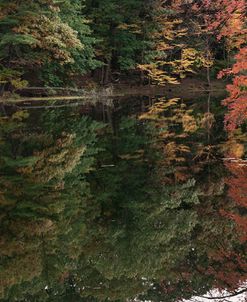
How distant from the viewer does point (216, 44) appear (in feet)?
177

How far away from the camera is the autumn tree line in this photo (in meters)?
32.3

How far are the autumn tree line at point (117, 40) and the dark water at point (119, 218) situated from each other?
1721 cm

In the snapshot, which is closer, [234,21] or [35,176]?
[35,176]

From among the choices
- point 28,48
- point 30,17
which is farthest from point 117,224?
point 28,48

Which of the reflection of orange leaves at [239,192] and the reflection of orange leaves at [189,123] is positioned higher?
the reflection of orange leaves at [239,192]

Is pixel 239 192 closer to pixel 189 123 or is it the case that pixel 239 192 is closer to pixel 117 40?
pixel 189 123

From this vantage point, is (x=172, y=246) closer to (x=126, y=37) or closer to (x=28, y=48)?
(x=28, y=48)

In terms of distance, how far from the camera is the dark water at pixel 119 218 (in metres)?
6.53

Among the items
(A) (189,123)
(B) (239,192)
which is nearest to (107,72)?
(A) (189,123)

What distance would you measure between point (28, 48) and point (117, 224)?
28181 mm

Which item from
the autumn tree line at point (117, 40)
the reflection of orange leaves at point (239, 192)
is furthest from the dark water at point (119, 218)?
the autumn tree line at point (117, 40)

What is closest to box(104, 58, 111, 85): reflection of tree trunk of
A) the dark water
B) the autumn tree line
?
the autumn tree line

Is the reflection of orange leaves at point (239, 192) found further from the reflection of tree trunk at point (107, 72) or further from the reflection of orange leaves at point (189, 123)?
the reflection of tree trunk at point (107, 72)

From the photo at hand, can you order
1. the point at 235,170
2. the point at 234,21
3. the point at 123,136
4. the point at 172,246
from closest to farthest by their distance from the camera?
the point at 172,246 → the point at 235,170 → the point at 123,136 → the point at 234,21
